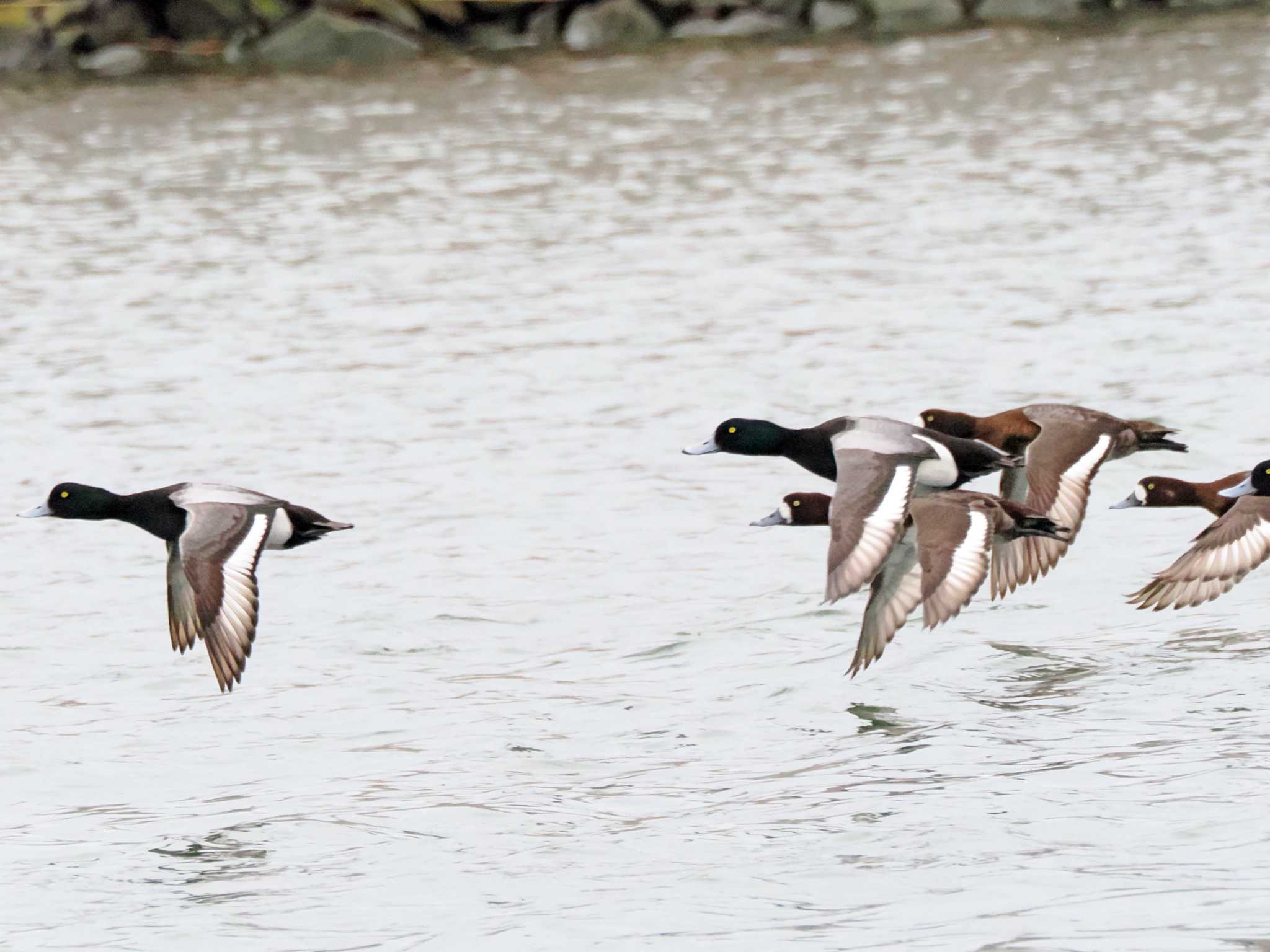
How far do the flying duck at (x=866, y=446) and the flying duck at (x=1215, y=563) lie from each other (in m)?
1.11

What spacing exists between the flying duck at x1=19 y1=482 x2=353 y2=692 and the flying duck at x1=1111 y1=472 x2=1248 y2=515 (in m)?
3.71

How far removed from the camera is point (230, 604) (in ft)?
28.4

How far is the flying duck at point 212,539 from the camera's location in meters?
8.61

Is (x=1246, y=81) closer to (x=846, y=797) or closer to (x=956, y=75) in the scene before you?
(x=956, y=75)

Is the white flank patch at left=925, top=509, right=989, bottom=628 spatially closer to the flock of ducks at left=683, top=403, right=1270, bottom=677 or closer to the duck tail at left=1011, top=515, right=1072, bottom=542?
the flock of ducks at left=683, top=403, right=1270, bottom=677

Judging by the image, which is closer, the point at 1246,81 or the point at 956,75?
the point at 1246,81

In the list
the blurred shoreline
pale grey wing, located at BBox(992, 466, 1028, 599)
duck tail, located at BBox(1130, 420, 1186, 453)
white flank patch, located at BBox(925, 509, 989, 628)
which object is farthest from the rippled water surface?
the blurred shoreline

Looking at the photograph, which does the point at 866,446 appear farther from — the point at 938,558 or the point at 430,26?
the point at 430,26

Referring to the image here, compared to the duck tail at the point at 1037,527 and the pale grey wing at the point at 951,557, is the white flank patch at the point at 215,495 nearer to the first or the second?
the pale grey wing at the point at 951,557

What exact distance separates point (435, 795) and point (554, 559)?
3.40 m

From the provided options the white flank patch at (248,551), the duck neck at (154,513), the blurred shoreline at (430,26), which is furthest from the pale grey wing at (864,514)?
the blurred shoreline at (430,26)

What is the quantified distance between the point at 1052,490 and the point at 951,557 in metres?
1.21

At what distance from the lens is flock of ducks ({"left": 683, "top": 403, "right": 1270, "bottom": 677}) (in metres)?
8.75

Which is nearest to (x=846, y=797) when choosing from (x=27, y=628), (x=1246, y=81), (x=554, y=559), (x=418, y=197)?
(x=554, y=559)
